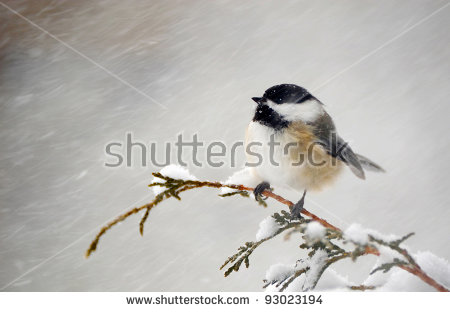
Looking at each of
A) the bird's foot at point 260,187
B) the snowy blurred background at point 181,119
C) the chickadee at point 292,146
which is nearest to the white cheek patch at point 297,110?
the chickadee at point 292,146

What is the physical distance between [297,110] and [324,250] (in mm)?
657

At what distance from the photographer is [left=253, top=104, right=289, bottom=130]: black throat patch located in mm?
1351

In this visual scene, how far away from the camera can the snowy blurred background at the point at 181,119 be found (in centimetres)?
274

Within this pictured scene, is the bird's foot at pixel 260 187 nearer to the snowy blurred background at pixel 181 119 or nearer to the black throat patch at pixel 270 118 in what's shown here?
the black throat patch at pixel 270 118

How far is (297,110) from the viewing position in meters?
1.39

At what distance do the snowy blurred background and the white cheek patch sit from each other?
1.16m

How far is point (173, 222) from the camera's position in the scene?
301cm

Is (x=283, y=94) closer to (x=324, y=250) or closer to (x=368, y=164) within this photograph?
(x=368, y=164)
